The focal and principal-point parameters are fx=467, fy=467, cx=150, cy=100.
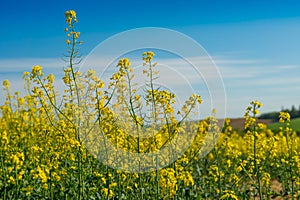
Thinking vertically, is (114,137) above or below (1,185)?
above

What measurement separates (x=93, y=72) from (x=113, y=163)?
61.5 inches

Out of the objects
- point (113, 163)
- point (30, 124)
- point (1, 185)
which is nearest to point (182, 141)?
point (113, 163)

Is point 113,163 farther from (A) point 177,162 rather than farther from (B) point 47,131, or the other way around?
(B) point 47,131

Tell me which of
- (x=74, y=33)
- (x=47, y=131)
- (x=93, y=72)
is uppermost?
(x=74, y=33)

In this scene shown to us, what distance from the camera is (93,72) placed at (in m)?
6.30

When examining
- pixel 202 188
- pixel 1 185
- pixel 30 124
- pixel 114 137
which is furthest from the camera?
pixel 30 124

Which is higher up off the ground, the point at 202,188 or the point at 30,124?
the point at 30,124

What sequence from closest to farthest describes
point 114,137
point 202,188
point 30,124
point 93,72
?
point 93,72 → point 114,137 → point 202,188 → point 30,124

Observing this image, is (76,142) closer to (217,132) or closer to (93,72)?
(93,72)

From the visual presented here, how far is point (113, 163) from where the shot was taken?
7.09 metres

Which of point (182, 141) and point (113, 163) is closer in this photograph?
point (113, 163)

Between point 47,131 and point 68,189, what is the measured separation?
122cm

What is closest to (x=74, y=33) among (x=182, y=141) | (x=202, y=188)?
(x=182, y=141)

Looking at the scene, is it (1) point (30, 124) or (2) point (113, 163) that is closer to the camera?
(2) point (113, 163)
